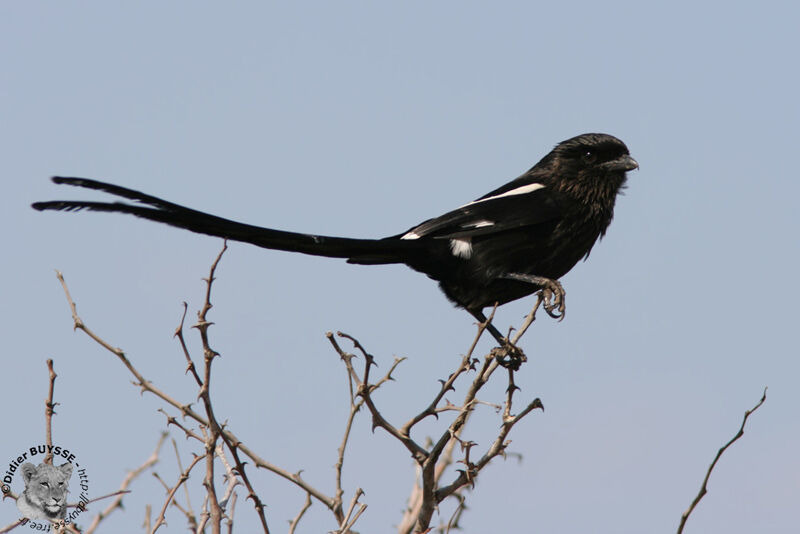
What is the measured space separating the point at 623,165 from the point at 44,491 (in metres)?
3.25

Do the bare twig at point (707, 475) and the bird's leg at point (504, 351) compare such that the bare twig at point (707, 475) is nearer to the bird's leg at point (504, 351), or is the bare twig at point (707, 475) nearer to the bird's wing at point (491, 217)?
the bird's leg at point (504, 351)

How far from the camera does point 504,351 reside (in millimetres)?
3084

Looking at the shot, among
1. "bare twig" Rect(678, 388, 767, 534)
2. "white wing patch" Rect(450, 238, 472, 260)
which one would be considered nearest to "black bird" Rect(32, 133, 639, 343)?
"white wing patch" Rect(450, 238, 472, 260)

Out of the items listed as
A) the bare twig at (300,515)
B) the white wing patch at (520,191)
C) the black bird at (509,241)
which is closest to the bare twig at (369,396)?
the bare twig at (300,515)

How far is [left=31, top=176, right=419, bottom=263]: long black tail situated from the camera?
2919mm

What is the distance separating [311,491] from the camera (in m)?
2.61

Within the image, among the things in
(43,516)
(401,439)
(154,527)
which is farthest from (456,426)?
(43,516)

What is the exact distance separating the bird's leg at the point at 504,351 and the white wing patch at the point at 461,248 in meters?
0.29

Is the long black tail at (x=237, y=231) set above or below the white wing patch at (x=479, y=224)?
below

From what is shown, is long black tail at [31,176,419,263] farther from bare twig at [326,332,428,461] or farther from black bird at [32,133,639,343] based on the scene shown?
bare twig at [326,332,428,461]

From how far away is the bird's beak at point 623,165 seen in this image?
4.85 m

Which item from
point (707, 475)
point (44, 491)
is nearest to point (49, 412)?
point (44, 491)

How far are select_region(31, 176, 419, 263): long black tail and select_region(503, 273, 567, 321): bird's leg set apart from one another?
52cm

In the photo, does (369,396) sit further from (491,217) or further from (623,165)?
(623,165)
